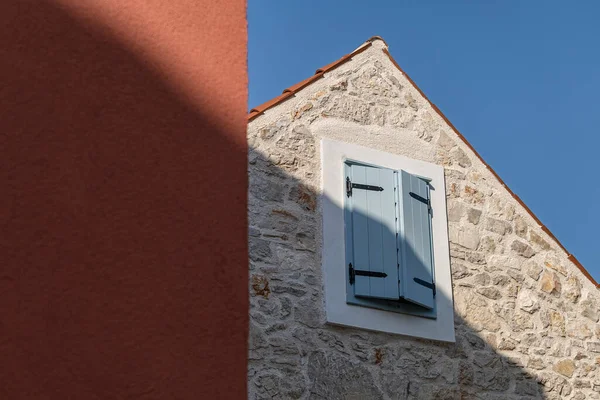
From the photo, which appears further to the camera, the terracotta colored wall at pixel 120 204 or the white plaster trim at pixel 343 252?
the white plaster trim at pixel 343 252

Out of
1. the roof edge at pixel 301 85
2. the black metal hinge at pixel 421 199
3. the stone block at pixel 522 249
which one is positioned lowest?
the stone block at pixel 522 249

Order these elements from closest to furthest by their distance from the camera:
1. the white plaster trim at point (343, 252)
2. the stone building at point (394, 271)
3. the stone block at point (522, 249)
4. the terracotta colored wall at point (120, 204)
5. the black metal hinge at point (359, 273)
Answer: the terracotta colored wall at point (120, 204), the stone building at point (394, 271), the white plaster trim at point (343, 252), the black metal hinge at point (359, 273), the stone block at point (522, 249)

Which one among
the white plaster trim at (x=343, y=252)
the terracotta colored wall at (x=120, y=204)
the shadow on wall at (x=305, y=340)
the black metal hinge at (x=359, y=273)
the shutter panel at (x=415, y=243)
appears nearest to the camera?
the terracotta colored wall at (x=120, y=204)

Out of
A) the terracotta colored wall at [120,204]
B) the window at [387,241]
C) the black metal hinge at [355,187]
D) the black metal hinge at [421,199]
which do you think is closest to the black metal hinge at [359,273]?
the window at [387,241]

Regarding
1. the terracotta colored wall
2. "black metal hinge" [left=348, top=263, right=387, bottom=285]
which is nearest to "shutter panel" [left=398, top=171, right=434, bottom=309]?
"black metal hinge" [left=348, top=263, right=387, bottom=285]

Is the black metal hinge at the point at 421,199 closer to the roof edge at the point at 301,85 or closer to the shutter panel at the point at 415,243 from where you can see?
the shutter panel at the point at 415,243

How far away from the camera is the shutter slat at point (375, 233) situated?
251 inches

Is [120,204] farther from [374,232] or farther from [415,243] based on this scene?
[415,243]

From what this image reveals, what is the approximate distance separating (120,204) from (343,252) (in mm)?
3196

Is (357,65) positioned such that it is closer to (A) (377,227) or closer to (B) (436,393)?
(A) (377,227)

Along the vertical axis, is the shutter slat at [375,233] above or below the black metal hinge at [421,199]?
below

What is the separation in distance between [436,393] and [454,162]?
1942 mm

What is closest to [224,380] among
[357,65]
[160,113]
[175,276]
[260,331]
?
[175,276]

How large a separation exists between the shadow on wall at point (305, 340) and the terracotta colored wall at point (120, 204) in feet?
7.81
